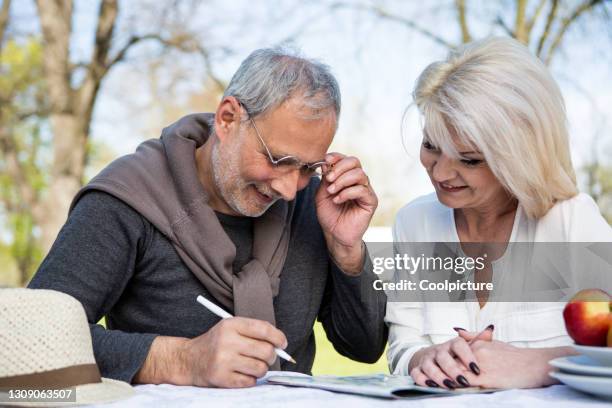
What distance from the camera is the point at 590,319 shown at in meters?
1.70

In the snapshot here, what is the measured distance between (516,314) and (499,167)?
48cm

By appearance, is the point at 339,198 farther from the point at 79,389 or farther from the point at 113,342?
the point at 79,389

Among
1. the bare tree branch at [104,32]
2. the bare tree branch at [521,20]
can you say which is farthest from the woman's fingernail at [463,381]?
the bare tree branch at [104,32]

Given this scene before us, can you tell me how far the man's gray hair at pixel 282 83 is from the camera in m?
2.42

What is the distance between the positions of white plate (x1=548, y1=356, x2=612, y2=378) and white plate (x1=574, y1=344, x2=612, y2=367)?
2 centimetres

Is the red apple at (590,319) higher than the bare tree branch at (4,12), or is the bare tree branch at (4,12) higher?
the bare tree branch at (4,12)

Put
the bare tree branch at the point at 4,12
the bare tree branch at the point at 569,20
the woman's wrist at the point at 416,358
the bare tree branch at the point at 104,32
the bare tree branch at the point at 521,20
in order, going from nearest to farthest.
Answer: the woman's wrist at the point at 416,358, the bare tree branch at the point at 521,20, the bare tree branch at the point at 569,20, the bare tree branch at the point at 104,32, the bare tree branch at the point at 4,12

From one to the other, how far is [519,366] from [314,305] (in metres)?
1.04

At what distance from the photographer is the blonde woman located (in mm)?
A: 2379

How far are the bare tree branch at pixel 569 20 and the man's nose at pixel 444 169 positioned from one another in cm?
710

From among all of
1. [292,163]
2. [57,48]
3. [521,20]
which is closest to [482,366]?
[292,163]

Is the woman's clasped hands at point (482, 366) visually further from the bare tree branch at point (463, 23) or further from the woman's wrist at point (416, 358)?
the bare tree branch at point (463, 23)

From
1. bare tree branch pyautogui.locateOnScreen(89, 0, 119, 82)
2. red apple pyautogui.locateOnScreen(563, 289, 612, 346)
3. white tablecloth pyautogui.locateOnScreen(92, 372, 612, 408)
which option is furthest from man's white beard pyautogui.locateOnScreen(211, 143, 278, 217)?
bare tree branch pyautogui.locateOnScreen(89, 0, 119, 82)

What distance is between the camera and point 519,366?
179 cm
